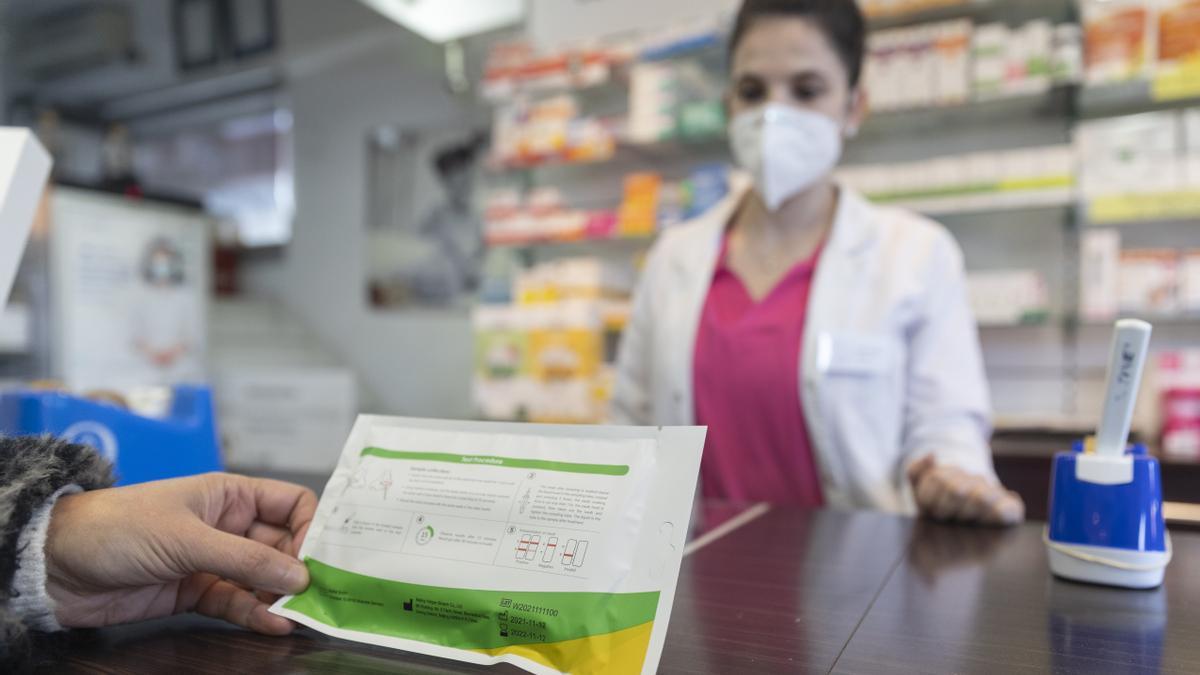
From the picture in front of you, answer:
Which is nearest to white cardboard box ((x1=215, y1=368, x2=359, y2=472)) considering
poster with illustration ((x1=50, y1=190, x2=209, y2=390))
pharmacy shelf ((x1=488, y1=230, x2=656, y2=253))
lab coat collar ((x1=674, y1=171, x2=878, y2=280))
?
poster with illustration ((x1=50, y1=190, x2=209, y2=390))

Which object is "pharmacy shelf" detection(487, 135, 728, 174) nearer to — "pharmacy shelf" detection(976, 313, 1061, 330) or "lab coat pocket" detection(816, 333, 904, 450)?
"pharmacy shelf" detection(976, 313, 1061, 330)

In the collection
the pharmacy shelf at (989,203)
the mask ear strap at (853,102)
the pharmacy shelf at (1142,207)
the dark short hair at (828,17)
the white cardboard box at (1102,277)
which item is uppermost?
the dark short hair at (828,17)

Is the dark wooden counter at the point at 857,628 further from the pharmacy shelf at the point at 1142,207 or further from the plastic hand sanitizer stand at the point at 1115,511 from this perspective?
the pharmacy shelf at the point at 1142,207

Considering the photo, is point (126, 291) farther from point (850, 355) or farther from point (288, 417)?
point (850, 355)

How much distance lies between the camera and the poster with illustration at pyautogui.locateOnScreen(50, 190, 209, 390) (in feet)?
12.4

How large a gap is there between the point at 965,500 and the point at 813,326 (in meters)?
0.58

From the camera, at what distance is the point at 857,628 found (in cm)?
65

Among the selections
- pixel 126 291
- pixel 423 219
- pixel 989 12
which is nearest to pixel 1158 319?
pixel 989 12

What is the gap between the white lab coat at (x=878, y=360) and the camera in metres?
1.56

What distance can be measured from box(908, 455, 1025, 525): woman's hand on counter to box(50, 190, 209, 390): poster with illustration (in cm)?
373

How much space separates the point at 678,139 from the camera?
3.12 m

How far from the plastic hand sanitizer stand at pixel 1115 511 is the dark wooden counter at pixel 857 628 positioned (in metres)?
0.02

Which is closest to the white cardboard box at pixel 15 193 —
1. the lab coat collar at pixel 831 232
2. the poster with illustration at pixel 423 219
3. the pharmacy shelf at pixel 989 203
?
the lab coat collar at pixel 831 232

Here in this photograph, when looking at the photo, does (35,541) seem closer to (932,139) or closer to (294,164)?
(932,139)
